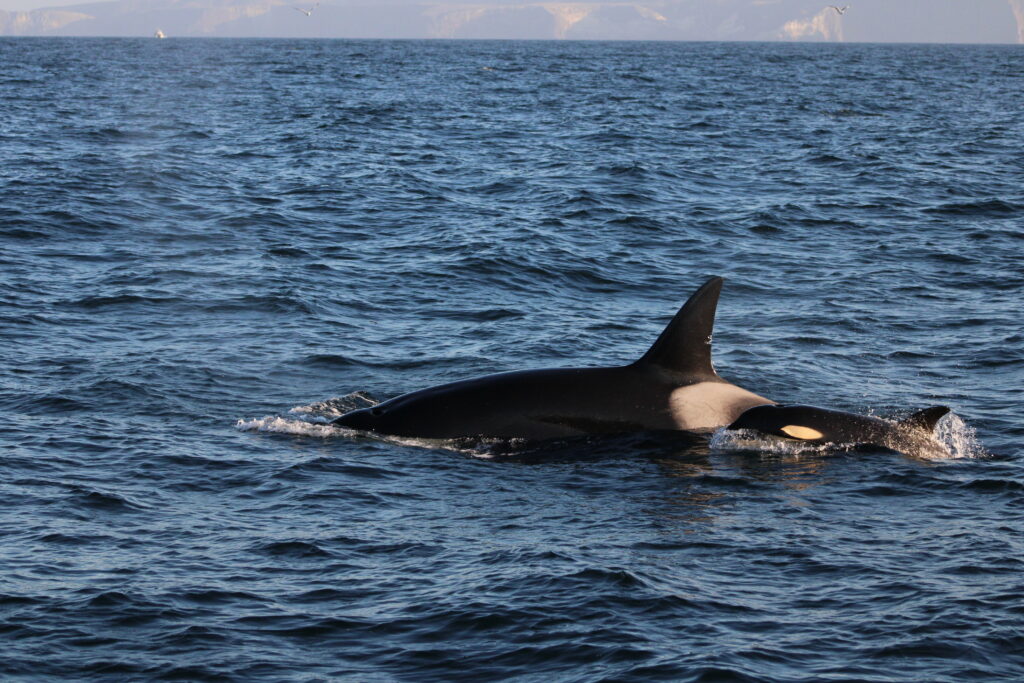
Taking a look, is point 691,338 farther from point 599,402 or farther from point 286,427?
point 286,427

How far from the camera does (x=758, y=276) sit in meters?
22.9

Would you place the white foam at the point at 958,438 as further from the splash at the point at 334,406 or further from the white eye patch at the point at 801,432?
the splash at the point at 334,406

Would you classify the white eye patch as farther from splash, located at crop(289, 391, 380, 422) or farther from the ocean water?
splash, located at crop(289, 391, 380, 422)

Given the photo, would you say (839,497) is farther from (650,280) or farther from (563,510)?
(650,280)

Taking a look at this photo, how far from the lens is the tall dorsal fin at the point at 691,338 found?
12.6m

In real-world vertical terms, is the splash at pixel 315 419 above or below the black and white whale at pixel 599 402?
below

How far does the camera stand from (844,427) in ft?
42.9

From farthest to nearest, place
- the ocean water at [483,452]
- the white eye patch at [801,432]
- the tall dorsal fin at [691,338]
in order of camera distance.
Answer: the white eye patch at [801,432] → the tall dorsal fin at [691,338] → the ocean water at [483,452]

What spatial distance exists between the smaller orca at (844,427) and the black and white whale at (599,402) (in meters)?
0.46

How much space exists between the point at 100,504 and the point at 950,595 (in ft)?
23.7

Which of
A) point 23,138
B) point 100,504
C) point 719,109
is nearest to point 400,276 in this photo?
point 100,504

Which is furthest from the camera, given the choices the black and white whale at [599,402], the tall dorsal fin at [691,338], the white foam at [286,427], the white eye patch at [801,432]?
the white foam at [286,427]

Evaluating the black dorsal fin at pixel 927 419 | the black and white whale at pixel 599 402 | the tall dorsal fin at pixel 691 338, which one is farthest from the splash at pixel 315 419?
the black dorsal fin at pixel 927 419

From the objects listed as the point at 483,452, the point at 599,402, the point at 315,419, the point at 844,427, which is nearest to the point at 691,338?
the point at 599,402
